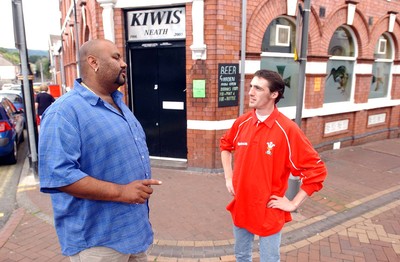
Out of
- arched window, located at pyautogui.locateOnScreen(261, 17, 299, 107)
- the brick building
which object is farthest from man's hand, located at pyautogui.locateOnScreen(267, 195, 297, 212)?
arched window, located at pyautogui.locateOnScreen(261, 17, 299, 107)

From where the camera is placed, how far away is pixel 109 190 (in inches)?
65.8

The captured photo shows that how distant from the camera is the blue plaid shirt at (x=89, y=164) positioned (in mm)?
1563

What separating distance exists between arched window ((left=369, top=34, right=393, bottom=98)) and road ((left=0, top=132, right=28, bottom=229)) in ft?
31.9

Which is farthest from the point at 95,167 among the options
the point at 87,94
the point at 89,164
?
the point at 87,94

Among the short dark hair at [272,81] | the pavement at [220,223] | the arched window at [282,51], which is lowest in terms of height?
the pavement at [220,223]

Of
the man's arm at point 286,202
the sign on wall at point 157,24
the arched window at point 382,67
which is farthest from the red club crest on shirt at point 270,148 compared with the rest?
the arched window at point 382,67

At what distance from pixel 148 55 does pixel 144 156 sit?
4788 millimetres

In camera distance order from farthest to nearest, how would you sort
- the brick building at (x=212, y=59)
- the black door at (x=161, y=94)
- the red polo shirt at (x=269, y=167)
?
the black door at (x=161, y=94) → the brick building at (x=212, y=59) → the red polo shirt at (x=269, y=167)

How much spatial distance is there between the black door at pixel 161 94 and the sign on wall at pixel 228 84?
0.80m

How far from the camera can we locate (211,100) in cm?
588

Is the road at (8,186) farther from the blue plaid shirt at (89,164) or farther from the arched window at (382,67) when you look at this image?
the arched window at (382,67)

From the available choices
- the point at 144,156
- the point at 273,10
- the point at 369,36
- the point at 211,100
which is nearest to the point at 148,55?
the point at 211,100

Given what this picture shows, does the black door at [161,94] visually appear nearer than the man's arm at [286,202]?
No

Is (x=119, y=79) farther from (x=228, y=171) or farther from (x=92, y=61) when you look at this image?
(x=228, y=171)
